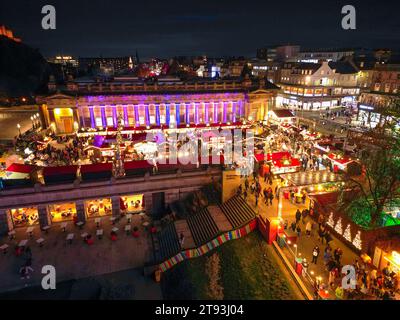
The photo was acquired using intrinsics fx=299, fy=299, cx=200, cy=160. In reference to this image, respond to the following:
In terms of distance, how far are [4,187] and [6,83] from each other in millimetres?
97288

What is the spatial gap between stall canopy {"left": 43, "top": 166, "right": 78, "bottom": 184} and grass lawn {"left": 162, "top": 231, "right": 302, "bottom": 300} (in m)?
14.2

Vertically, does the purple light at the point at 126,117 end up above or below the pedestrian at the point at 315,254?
above

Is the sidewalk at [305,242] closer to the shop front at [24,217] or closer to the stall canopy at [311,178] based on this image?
the stall canopy at [311,178]

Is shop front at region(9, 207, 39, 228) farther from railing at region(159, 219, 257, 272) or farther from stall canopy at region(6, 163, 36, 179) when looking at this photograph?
railing at region(159, 219, 257, 272)

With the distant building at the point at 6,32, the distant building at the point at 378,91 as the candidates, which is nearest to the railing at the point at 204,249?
the distant building at the point at 378,91

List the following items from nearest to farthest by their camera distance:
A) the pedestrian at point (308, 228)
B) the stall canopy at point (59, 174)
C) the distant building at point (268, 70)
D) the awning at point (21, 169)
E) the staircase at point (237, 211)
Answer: the pedestrian at point (308, 228) → the staircase at point (237, 211) → the stall canopy at point (59, 174) → the awning at point (21, 169) → the distant building at point (268, 70)

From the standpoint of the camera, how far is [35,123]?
199 ft

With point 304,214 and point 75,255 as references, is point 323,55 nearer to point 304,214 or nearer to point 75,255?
point 304,214

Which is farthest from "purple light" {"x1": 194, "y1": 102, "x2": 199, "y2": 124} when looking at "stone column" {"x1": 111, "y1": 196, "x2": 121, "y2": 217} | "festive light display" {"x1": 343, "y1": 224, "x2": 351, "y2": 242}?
"festive light display" {"x1": 343, "y1": 224, "x2": 351, "y2": 242}

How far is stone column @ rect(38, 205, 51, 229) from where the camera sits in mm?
29391

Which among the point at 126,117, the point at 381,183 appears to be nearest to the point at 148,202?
the point at 381,183

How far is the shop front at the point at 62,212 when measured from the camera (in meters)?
30.8

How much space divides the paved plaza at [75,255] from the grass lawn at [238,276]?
4.16 m

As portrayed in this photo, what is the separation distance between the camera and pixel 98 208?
31.7 m
